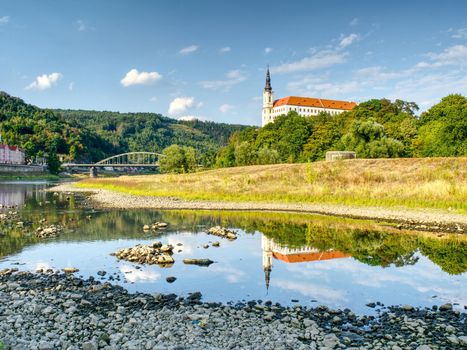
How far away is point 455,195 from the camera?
37.7 meters

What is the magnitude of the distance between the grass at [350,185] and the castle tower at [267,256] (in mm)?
18752

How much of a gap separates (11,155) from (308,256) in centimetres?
18833

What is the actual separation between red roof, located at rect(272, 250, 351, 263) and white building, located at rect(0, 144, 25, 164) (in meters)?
172

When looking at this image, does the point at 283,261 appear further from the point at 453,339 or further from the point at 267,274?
the point at 453,339

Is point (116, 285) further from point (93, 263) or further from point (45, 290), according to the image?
point (93, 263)

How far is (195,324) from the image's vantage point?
11.5m

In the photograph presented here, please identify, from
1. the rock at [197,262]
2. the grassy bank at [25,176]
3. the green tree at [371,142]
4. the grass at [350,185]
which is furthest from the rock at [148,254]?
the grassy bank at [25,176]

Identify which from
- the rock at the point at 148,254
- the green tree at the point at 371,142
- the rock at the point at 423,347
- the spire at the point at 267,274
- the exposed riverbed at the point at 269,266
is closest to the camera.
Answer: the rock at the point at 423,347

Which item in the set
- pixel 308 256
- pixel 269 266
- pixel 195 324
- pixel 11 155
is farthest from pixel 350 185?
pixel 11 155

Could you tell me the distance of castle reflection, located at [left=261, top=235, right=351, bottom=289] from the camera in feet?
66.5

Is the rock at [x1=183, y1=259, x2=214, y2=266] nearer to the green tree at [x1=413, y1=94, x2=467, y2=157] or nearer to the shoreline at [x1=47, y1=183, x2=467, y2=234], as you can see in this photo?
the shoreline at [x1=47, y1=183, x2=467, y2=234]

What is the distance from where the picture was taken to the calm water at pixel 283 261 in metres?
15.0

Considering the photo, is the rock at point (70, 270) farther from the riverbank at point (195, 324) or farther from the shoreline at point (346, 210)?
the shoreline at point (346, 210)

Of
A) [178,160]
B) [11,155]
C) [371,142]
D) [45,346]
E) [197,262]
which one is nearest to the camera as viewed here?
[45,346]
